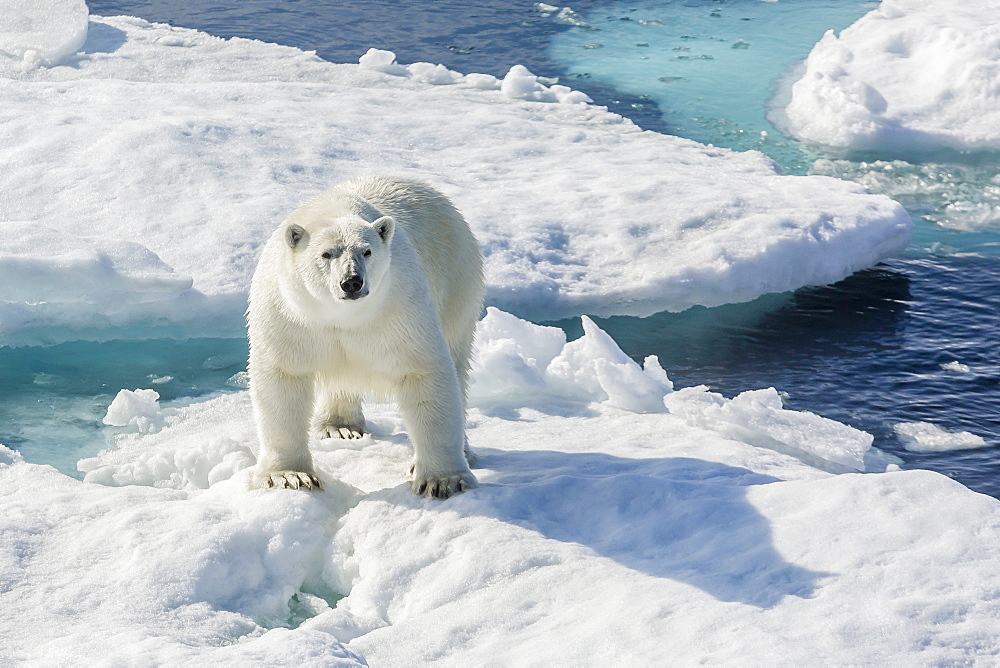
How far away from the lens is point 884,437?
575cm

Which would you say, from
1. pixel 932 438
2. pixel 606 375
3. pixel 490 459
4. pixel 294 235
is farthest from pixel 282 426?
pixel 932 438

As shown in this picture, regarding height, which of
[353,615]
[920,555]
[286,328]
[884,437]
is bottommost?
[884,437]

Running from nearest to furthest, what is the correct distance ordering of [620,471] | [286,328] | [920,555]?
[920,555] → [286,328] → [620,471]

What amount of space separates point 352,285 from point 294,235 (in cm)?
37

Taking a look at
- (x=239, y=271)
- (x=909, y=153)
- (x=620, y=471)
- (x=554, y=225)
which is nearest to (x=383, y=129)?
(x=554, y=225)

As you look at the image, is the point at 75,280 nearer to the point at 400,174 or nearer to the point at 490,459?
the point at 490,459

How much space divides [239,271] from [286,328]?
2780 mm

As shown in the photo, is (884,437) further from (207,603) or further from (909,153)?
(909,153)

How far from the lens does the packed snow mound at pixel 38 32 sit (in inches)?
440

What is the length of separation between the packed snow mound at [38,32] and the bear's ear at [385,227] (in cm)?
849

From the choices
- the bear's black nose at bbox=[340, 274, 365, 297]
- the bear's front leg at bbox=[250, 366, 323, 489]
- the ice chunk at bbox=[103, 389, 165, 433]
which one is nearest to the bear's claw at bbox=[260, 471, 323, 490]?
the bear's front leg at bbox=[250, 366, 323, 489]

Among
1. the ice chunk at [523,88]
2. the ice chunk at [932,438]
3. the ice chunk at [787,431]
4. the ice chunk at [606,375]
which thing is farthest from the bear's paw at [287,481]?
the ice chunk at [523,88]

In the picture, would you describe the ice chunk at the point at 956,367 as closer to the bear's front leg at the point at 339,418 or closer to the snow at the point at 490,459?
the snow at the point at 490,459

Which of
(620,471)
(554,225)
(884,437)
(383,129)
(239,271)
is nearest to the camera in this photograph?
(620,471)
